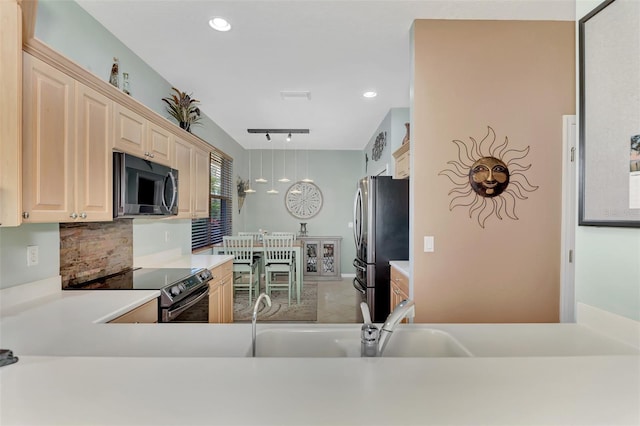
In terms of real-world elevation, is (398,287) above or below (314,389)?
below

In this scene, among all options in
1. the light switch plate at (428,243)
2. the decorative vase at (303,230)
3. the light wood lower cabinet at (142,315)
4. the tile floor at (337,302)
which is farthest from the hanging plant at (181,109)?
the decorative vase at (303,230)

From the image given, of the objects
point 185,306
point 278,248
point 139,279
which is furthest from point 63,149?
point 278,248

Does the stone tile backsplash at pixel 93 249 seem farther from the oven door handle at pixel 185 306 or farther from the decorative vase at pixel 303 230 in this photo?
the decorative vase at pixel 303 230

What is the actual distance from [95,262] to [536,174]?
3186 millimetres

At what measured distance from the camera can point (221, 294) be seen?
275 centimetres

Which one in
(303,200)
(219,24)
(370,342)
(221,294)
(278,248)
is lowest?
(221,294)

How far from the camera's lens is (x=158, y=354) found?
948 millimetres

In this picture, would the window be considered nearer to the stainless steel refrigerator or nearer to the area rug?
the area rug

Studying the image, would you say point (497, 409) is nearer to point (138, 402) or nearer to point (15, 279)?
point (138, 402)

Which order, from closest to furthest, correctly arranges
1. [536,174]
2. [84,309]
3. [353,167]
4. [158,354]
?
[158,354]
[84,309]
[536,174]
[353,167]

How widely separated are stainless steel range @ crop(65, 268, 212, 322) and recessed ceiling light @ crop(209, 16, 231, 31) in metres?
1.81

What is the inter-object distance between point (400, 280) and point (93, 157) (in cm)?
232

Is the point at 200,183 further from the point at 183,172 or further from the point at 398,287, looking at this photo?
the point at 398,287

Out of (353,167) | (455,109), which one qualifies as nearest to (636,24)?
(455,109)
